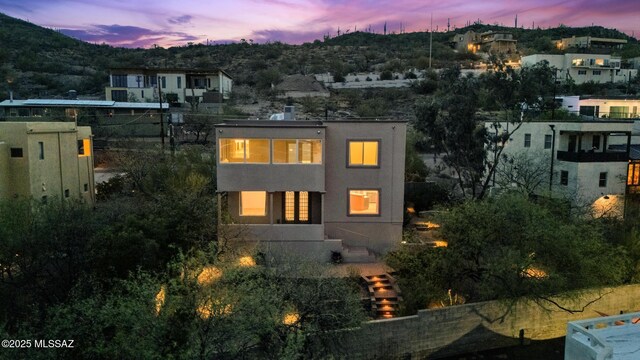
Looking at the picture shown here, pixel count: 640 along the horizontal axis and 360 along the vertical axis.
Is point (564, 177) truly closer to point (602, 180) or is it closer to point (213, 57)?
point (602, 180)

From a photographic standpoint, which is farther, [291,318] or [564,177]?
[564,177]

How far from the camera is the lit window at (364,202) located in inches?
907

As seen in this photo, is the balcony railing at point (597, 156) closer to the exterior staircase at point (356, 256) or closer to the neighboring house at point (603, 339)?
the neighboring house at point (603, 339)

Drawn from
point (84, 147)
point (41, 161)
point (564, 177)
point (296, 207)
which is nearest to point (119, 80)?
point (84, 147)

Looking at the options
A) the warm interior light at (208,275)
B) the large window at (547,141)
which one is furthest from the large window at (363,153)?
the large window at (547,141)

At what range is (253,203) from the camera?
22.9m

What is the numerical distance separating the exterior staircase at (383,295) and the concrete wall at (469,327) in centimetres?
99

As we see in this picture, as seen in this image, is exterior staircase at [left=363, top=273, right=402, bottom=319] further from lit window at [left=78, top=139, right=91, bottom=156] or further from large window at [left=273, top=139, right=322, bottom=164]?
lit window at [left=78, top=139, right=91, bottom=156]

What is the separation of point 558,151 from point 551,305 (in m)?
12.8

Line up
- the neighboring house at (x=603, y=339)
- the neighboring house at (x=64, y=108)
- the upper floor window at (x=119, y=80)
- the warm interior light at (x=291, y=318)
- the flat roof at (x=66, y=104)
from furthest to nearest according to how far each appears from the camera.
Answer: the upper floor window at (x=119, y=80)
the flat roof at (x=66, y=104)
the neighboring house at (x=64, y=108)
the neighboring house at (x=603, y=339)
the warm interior light at (x=291, y=318)

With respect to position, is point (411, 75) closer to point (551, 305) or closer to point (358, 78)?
point (358, 78)

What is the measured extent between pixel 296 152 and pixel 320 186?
6.07ft

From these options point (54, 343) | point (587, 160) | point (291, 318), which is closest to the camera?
point (54, 343)

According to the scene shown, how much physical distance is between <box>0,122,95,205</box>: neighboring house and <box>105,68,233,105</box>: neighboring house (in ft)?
A: 87.9
